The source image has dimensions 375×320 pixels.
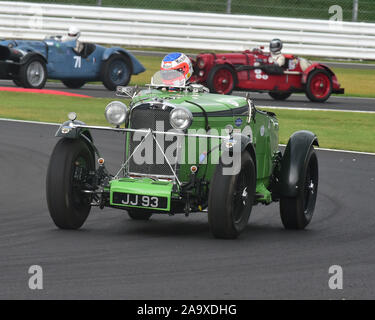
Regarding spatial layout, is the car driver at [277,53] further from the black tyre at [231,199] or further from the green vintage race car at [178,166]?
the black tyre at [231,199]

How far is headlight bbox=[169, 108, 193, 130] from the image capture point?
7789 millimetres

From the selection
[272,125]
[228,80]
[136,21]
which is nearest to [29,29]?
[136,21]

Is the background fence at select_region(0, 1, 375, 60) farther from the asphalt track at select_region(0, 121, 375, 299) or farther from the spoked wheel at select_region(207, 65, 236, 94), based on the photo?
the asphalt track at select_region(0, 121, 375, 299)

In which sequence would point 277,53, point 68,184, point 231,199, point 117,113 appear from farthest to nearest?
point 277,53 < point 117,113 < point 68,184 < point 231,199

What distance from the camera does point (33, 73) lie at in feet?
69.0

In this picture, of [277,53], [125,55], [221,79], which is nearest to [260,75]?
[277,53]

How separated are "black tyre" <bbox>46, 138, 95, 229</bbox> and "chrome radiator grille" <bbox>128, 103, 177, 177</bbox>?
0.49m

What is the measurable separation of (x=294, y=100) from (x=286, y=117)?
14.2ft

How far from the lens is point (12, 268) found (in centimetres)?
654

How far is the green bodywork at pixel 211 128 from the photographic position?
791cm

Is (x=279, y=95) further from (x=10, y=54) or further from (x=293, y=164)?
(x=293, y=164)

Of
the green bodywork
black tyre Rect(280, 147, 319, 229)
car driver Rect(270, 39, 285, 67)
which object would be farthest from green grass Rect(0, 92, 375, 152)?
the green bodywork

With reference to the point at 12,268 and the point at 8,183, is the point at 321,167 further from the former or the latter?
the point at 12,268

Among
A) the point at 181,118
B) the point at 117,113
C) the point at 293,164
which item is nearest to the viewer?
the point at 181,118
